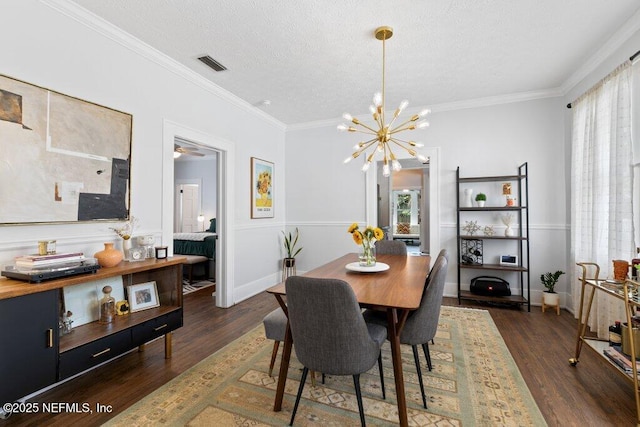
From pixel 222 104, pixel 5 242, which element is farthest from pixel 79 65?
pixel 222 104

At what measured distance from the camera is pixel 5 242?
74.5 inches

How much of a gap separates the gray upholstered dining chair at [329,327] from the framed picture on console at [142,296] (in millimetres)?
1572

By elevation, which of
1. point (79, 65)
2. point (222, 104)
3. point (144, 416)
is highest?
point (222, 104)

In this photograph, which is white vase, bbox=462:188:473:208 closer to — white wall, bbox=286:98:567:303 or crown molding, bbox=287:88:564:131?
white wall, bbox=286:98:567:303

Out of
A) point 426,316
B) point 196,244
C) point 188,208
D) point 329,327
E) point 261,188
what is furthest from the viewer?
point 188,208

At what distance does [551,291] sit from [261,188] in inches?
161

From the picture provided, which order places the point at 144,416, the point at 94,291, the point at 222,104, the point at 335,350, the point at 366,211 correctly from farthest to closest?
the point at 366,211 < the point at 222,104 < the point at 94,291 < the point at 144,416 < the point at 335,350

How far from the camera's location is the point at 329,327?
1536 mm

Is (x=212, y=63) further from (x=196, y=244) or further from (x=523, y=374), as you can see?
(x=523, y=374)

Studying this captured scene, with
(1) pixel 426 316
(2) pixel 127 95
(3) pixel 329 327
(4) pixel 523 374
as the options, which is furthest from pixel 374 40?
(4) pixel 523 374

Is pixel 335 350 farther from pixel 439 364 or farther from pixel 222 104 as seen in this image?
pixel 222 104

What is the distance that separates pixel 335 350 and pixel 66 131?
237 centimetres

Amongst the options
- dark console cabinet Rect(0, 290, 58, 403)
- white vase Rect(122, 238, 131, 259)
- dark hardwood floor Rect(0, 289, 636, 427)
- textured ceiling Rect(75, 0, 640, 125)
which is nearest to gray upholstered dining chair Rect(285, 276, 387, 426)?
dark hardwood floor Rect(0, 289, 636, 427)

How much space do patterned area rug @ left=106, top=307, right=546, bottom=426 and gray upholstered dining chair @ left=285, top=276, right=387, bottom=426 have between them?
387 millimetres
